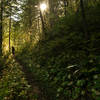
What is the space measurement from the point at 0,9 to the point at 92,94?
15.8 meters

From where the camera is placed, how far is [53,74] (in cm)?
572

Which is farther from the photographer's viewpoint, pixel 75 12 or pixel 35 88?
pixel 75 12

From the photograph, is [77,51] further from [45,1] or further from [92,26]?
[45,1]

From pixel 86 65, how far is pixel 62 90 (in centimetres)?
145

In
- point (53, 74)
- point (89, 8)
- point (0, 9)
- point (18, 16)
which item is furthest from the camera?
point (18, 16)

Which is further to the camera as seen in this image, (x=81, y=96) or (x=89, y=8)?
(x=89, y=8)

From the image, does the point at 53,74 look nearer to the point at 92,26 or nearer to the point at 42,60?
the point at 42,60

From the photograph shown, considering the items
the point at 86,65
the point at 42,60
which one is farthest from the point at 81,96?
the point at 42,60

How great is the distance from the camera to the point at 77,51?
5.32 metres

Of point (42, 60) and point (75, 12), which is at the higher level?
point (75, 12)

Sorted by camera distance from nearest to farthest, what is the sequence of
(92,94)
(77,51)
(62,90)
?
(92,94) < (62,90) < (77,51)

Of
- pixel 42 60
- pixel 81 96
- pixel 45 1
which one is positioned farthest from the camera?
pixel 45 1

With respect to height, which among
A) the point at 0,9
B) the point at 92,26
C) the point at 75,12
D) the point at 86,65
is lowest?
the point at 86,65

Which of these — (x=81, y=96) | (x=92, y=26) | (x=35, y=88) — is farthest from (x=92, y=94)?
(x=92, y=26)
